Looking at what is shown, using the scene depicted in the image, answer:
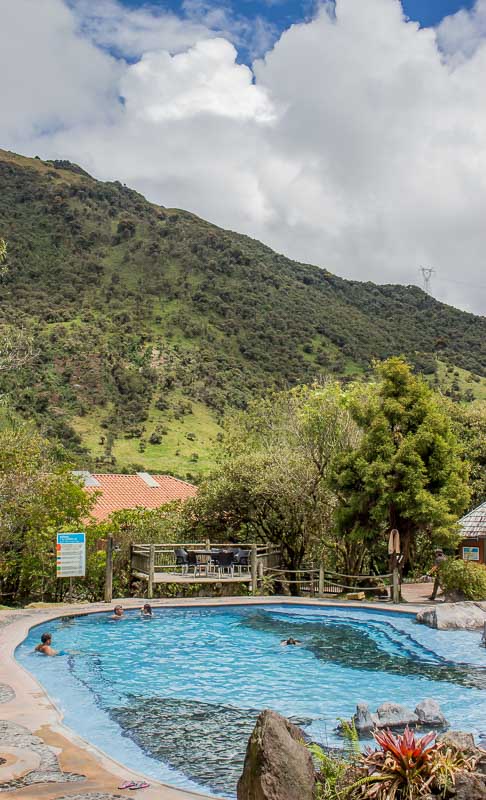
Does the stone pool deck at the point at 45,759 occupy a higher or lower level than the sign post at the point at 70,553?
lower

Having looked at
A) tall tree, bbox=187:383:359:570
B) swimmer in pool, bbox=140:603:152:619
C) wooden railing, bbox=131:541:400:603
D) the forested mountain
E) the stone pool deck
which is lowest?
swimmer in pool, bbox=140:603:152:619

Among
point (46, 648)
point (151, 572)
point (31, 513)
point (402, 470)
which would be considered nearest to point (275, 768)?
point (46, 648)

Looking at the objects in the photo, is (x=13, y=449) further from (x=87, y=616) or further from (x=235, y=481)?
(x=235, y=481)

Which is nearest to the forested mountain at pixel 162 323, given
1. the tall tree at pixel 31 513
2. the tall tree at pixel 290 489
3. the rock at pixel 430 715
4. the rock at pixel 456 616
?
the tall tree at pixel 290 489

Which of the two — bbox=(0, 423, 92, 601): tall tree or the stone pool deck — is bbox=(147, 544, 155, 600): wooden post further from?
the stone pool deck

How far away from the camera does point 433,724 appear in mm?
9336

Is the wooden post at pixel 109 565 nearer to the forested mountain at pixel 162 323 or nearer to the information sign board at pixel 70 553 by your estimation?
the information sign board at pixel 70 553

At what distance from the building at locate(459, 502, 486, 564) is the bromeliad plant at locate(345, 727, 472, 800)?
764 inches

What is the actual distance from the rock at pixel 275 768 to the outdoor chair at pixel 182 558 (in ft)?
54.4

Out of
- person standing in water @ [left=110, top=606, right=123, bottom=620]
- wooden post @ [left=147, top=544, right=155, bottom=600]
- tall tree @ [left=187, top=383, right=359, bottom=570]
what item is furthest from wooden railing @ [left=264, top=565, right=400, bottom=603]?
person standing in water @ [left=110, top=606, right=123, bottom=620]

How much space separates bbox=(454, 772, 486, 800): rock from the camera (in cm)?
507

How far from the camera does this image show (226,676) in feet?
44.1

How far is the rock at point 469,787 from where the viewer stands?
200 inches

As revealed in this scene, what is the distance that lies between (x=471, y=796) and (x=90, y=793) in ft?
9.56
